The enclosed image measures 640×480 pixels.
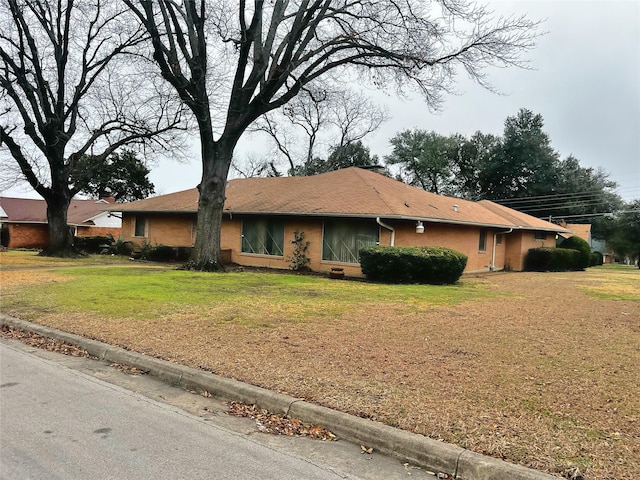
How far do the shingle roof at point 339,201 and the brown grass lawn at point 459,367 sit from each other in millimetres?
8398

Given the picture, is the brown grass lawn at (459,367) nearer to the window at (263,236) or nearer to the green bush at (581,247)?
the window at (263,236)

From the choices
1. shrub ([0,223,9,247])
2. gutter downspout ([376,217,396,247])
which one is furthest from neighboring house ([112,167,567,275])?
shrub ([0,223,9,247])

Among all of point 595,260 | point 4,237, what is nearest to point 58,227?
point 4,237

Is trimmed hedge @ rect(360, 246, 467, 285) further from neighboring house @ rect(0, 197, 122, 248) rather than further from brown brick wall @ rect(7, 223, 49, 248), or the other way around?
brown brick wall @ rect(7, 223, 49, 248)

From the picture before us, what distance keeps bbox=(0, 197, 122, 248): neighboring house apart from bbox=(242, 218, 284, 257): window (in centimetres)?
1974

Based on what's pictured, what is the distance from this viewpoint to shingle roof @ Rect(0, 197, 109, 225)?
3922 cm

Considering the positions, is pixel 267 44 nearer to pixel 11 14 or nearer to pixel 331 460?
pixel 11 14

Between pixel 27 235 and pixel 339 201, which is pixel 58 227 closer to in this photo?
pixel 339 201

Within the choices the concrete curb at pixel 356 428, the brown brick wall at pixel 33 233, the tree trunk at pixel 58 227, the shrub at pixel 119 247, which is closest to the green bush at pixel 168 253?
the shrub at pixel 119 247

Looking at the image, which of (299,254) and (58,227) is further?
(58,227)

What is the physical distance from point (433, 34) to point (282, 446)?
51.5ft

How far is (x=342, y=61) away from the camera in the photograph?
1733cm

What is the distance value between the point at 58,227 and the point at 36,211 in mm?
18992

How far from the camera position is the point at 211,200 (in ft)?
57.9
